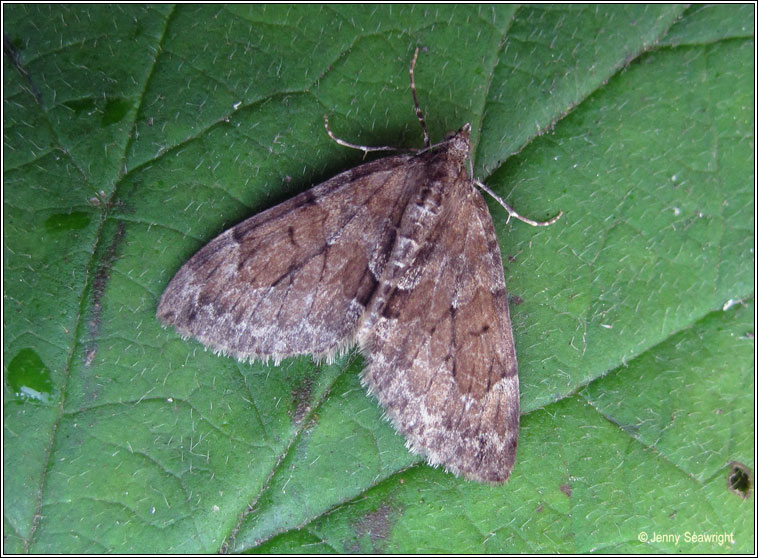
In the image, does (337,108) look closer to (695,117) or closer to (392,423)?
(392,423)

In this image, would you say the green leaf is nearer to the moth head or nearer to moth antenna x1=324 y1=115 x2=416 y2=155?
moth antenna x1=324 y1=115 x2=416 y2=155

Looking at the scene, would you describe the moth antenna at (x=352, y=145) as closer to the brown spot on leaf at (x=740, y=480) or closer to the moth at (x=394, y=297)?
the moth at (x=394, y=297)

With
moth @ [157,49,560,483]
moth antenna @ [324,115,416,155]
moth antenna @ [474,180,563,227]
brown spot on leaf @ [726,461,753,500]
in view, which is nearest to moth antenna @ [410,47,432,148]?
moth @ [157,49,560,483]

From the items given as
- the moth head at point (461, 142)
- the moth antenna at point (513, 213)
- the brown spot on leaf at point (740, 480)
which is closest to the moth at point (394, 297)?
the moth head at point (461, 142)

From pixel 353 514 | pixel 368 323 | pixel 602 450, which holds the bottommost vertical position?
pixel 353 514

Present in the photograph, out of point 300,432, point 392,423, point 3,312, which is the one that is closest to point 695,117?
point 392,423

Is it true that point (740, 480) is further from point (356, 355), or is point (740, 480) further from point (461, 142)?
point (461, 142)
